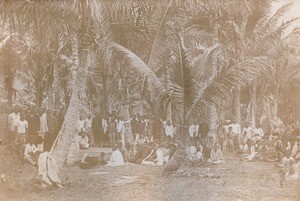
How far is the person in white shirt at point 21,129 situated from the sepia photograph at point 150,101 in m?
0.02

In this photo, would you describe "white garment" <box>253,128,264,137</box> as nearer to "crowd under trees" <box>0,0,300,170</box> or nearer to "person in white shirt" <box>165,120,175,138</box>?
"crowd under trees" <box>0,0,300,170</box>

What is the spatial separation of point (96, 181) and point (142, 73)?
1482 mm

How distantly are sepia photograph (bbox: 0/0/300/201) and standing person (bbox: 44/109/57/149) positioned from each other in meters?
0.01

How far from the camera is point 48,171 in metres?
5.60

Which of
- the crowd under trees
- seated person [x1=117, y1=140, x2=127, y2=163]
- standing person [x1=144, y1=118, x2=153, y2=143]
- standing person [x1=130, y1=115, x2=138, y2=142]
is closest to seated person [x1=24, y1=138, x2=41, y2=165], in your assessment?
the crowd under trees

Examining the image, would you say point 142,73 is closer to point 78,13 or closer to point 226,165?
point 78,13

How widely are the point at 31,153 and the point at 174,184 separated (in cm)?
186

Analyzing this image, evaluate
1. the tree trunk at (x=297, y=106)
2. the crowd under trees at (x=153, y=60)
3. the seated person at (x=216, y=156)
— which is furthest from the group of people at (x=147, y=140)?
the tree trunk at (x=297, y=106)

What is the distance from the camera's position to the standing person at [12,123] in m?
5.67

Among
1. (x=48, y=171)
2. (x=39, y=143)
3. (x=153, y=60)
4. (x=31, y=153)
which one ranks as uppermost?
(x=153, y=60)

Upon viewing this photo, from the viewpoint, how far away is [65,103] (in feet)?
18.5

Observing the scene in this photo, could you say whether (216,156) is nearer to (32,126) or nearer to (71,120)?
(71,120)

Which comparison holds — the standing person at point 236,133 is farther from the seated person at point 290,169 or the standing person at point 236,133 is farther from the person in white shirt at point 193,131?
the seated person at point 290,169

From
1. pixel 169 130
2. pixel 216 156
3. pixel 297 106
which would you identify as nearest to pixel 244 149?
pixel 216 156
